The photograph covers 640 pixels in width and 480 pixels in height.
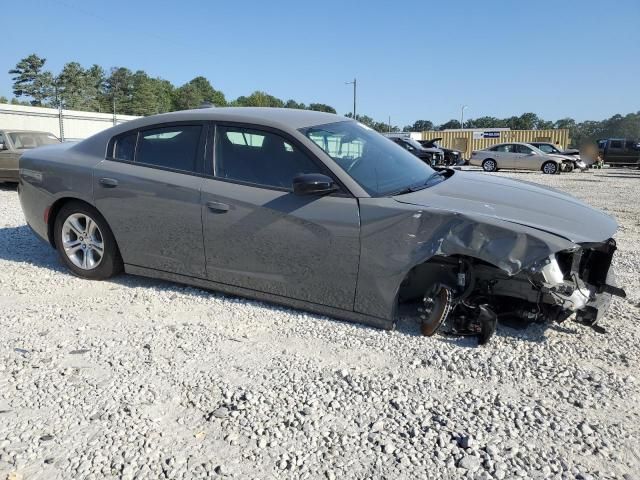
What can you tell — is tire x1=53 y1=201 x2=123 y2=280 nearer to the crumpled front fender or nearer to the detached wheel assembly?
the crumpled front fender

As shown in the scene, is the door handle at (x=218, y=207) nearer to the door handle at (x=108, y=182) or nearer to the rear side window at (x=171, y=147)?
the rear side window at (x=171, y=147)

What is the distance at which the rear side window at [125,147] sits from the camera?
427 cm

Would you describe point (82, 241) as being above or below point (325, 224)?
below

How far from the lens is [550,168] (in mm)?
22859

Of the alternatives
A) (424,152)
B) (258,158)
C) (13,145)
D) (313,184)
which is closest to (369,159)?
(313,184)

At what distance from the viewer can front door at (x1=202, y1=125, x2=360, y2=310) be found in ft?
11.1

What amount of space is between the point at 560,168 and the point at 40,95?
67.1 meters

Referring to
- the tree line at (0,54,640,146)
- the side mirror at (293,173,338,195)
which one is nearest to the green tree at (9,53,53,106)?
the tree line at (0,54,640,146)

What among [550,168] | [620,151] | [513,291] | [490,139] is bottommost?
[513,291]

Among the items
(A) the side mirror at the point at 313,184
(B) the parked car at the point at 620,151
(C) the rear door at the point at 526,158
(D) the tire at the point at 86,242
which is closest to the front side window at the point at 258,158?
(A) the side mirror at the point at 313,184

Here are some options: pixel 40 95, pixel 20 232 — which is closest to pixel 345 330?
pixel 20 232

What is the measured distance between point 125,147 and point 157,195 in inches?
27.0

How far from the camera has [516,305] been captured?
10.8ft

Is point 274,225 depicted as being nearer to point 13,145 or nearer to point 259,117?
point 259,117
